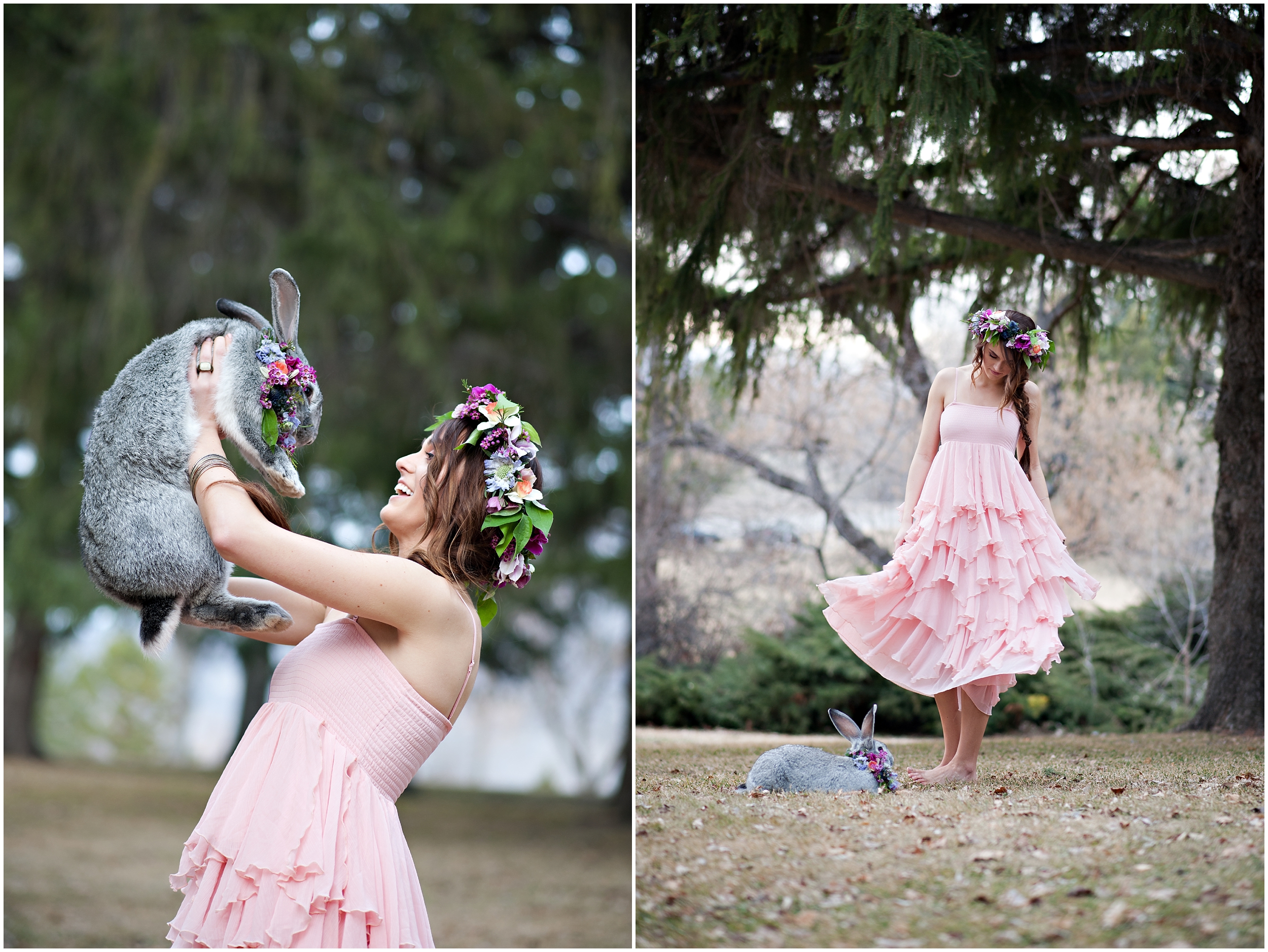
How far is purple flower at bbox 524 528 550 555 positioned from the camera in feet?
7.20

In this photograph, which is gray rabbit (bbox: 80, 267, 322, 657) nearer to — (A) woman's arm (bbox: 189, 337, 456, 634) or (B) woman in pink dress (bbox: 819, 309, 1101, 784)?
(A) woman's arm (bbox: 189, 337, 456, 634)

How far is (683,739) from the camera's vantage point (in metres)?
3.37

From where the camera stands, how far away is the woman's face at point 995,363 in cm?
267

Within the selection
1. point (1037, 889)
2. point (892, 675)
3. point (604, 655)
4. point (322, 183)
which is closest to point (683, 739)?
point (892, 675)

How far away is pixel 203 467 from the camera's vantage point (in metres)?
1.97

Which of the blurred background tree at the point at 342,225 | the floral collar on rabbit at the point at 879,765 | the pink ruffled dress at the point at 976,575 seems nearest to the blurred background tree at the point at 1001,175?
the pink ruffled dress at the point at 976,575

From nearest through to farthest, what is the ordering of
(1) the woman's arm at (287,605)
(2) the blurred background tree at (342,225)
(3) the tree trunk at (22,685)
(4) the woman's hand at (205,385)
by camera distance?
(4) the woman's hand at (205,385), (1) the woman's arm at (287,605), (2) the blurred background tree at (342,225), (3) the tree trunk at (22,685)

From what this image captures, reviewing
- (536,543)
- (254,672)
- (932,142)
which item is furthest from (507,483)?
(254,672)

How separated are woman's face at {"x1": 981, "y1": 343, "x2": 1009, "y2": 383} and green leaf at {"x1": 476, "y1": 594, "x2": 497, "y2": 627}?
1340 mm

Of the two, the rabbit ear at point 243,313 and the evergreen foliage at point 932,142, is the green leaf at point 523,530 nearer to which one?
the rabbit ear at point 243,313

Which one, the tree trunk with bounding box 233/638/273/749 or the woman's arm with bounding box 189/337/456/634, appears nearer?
the woman's arm with bounding box 189/337/456/634

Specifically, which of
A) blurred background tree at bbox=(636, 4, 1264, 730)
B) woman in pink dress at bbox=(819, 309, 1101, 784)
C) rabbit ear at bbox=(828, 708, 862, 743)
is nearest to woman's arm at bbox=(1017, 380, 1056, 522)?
woman in pink dress at bbox=(819, 309, 1101, 784)

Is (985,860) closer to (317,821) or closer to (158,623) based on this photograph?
(317,821)

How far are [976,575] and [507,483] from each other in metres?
1.20
